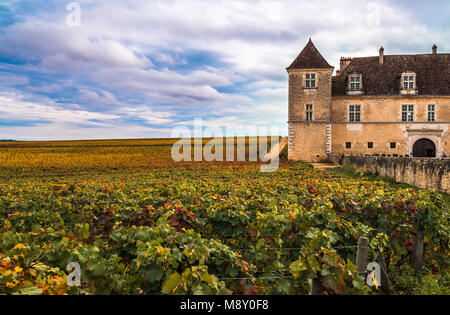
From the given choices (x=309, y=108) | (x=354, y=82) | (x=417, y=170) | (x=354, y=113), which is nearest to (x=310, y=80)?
(x=309, y=108)

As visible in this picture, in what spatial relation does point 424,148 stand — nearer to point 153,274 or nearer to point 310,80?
point 310,80

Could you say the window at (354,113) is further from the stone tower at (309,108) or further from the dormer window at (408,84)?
the dormer window at (408,84)

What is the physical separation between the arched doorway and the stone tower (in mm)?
10485

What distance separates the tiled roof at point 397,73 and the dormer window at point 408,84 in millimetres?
536

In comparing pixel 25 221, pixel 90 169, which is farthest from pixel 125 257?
pixel 90 169

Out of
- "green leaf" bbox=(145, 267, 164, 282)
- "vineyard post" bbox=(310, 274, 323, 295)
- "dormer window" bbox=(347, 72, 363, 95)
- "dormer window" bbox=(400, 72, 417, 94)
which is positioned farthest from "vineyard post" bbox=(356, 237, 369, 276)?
"dormer window" bbox=(400, 72, 417, 94)

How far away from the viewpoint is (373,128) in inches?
1282

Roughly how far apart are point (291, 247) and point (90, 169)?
106 ft

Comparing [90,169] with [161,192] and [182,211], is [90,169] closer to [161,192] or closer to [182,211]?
[161,192]

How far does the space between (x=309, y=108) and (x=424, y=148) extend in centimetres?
1442

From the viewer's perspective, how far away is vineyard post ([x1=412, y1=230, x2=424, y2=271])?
18.8 ft

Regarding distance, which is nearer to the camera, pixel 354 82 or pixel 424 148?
pixel 424 148

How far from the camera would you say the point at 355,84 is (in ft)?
108

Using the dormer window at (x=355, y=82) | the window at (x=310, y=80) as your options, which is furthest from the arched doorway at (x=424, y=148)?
the window at (x=310, y=80)
